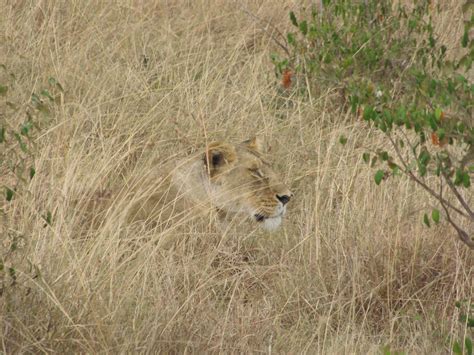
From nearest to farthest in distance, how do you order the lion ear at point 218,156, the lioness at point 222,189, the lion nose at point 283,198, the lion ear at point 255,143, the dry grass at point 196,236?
1. the dry grass at point 196,236
2. the lioness at point 222,189
3. the lion ear at point 218,156
4. the lion nose at point 283,198
5. the lion ear at point 255,143

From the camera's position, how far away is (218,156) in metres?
5.73

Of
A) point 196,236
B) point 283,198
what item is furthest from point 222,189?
point 196,236

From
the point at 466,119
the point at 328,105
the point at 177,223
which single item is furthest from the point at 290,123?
the point at 466,119

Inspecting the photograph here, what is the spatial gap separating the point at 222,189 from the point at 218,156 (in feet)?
0.59

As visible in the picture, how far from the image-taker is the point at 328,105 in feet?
23.6

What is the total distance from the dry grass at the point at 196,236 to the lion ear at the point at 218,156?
16 centimetres

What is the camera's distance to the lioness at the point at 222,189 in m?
5.57

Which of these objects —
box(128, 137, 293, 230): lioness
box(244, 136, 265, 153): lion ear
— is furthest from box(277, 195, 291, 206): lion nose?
box(244, 136, 265, 153): lion ear

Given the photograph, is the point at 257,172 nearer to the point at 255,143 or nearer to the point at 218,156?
the point at 255,143

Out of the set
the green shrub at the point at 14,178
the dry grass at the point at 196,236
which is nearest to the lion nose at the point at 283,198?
the dry grass at the point at 196,236

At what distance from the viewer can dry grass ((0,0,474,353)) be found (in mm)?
4180

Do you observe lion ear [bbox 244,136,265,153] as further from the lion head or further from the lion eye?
the lion eye

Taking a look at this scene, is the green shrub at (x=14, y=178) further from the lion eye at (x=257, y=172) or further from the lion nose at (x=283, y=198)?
the lion nose at (x=283, y=198)

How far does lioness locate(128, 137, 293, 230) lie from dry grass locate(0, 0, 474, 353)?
0.11 m
